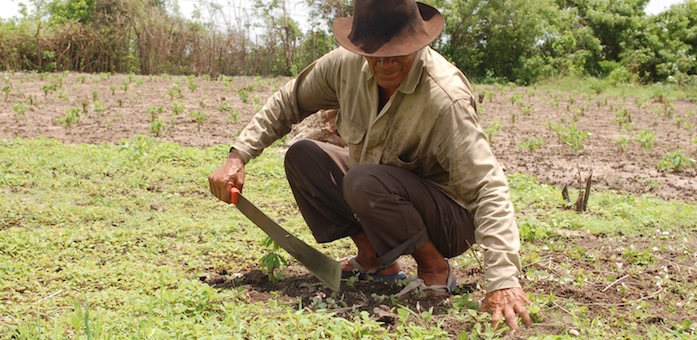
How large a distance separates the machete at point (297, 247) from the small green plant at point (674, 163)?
5.31 meters

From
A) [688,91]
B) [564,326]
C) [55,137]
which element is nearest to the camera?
[564,326]

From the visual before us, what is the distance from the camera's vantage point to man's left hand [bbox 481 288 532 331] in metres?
2.83

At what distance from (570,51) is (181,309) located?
79.4 ft

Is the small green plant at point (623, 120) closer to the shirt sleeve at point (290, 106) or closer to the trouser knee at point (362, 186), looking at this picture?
the shirt sleeve at point (290, 106)

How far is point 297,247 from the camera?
3.45 metres

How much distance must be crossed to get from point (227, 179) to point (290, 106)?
58 cm

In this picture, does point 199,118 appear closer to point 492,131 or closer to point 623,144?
point 492,131

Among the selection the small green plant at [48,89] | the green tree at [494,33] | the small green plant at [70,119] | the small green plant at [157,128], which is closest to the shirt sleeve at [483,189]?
the small green plant at [157,128]

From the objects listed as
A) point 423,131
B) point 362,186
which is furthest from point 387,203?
point 423,131

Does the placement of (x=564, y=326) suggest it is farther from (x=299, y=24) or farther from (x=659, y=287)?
(x=299, y=24)

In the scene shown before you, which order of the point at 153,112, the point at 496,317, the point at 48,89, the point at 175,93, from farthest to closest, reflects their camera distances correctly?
the point at 175,93
the point at 48,89
the point at 153,112
the point at 496,317

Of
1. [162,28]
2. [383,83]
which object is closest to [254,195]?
[383,83]

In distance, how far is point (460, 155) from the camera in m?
3.10

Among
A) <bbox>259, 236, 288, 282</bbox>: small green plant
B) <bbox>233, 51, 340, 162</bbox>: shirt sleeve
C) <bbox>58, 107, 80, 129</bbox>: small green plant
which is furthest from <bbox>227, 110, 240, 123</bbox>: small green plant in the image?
<bbox>259, 236, 288, 282</bbox>: small green plant
